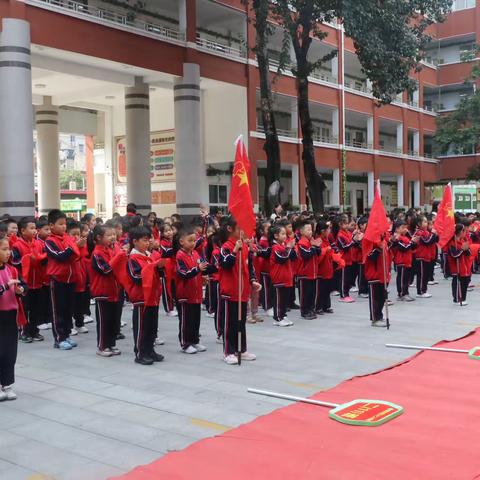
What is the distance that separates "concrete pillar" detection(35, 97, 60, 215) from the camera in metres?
21.4

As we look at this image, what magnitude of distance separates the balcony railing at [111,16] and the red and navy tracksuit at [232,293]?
10396 mm

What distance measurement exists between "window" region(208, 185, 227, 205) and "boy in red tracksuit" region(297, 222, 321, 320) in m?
13.7

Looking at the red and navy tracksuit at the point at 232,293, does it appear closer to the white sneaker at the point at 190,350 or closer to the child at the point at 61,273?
the white sneaker at the point at 190,350

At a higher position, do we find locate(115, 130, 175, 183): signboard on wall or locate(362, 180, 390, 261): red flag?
locate(115, 130, 175, 183): signboard on wall

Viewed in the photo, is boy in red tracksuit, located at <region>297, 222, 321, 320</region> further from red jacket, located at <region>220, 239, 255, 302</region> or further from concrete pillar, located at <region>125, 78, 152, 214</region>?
concrete pillar, located at <region>125, 78, 152, 214</region>

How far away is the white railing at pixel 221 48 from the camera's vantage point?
1953cm

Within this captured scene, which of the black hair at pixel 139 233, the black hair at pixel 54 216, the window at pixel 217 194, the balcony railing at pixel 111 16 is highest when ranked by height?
the balcony railing at pixel 111 16

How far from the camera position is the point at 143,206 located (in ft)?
65.8

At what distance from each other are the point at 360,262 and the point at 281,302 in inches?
138

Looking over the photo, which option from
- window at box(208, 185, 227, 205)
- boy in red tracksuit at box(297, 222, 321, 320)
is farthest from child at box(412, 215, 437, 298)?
window at box(208, 185, 227, 205)

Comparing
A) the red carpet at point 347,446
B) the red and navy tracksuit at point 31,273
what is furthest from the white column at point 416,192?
the red carpet at point 347,446

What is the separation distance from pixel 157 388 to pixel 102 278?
66.7 inches

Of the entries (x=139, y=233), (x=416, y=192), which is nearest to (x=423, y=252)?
(x=139, y=233)

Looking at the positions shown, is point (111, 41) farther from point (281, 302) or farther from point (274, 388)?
point (274, 388)
